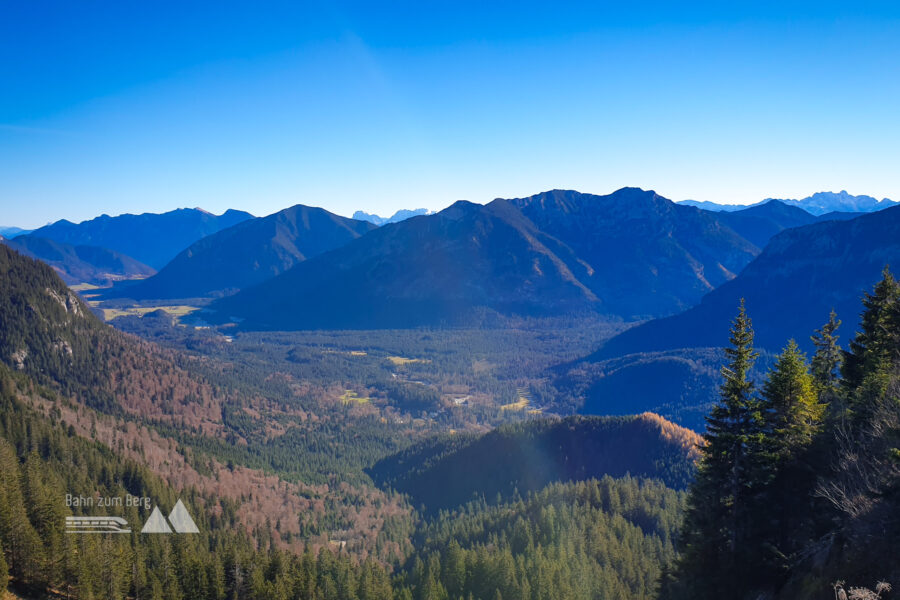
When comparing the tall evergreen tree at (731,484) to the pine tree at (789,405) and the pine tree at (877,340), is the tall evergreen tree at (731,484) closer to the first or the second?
the pine tree at (789,405)

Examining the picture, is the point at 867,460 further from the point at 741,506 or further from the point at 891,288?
the point at 891,288

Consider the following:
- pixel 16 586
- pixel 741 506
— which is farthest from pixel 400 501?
pixel 741 506

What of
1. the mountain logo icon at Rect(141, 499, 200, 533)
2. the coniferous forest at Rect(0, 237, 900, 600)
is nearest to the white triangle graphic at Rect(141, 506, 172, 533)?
the mountain logo icon at Rect(141, 499, 200, 533)

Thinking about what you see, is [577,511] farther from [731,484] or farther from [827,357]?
[731,484]

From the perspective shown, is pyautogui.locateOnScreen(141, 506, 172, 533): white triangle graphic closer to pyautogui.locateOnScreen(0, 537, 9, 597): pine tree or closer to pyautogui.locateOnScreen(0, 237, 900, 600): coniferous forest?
pyautogui.locateOnScreen(0, 237, 900, 600): coniferous forest

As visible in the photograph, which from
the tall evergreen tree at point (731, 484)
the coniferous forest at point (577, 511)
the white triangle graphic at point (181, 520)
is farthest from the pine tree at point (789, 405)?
the white triangle graphic at point (181, 520)

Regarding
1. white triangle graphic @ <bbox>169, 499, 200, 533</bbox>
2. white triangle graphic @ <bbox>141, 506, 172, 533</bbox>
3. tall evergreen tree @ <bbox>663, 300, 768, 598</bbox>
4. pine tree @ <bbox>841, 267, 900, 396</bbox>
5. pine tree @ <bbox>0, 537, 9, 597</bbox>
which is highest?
pine tree @ <bbox>841, 267, 900, 396</bbox>

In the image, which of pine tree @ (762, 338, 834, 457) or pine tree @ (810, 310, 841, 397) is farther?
pine tree @ (810, 310, 841, 397)
